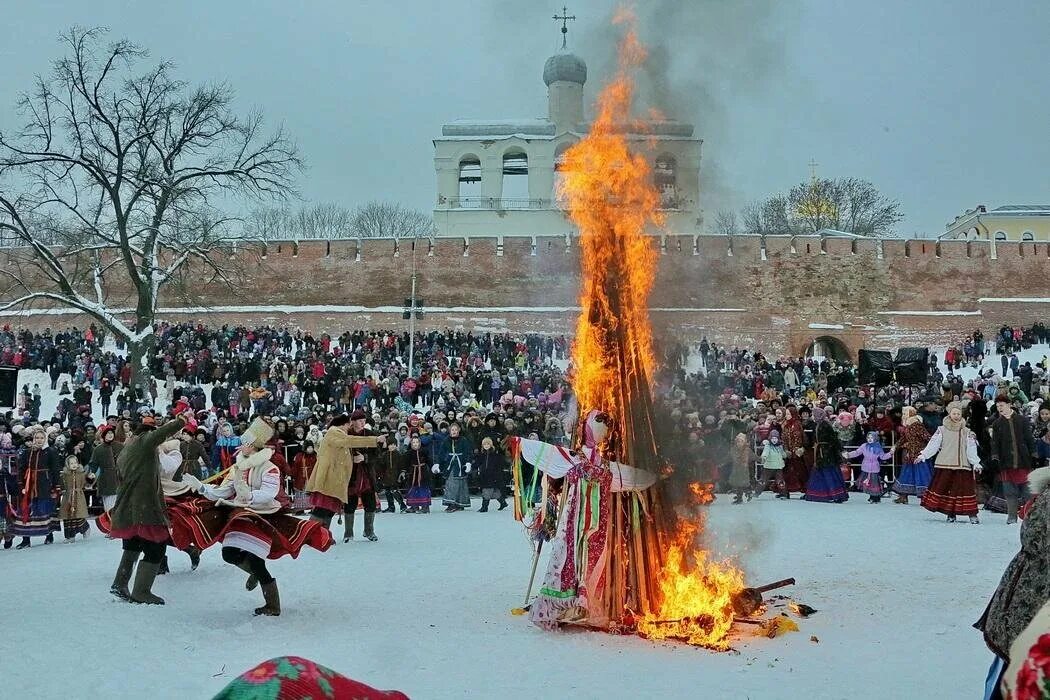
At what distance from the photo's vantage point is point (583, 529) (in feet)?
20.1

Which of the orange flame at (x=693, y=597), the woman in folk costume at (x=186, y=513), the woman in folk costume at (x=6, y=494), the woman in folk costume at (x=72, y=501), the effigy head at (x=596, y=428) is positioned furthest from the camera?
the woman in folk costume at (x=72, y=501)

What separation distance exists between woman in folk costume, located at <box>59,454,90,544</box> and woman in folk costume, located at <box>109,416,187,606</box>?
3.98 m

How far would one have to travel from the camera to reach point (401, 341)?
97.9 feet

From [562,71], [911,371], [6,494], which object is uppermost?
[562,71]

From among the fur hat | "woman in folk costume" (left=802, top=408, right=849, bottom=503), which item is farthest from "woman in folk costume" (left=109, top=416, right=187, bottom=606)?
"woman in folk costume" (left=802, top=408, right=849, bottom=503)

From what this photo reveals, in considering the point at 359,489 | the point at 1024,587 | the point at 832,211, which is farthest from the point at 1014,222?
the point at 1024,587

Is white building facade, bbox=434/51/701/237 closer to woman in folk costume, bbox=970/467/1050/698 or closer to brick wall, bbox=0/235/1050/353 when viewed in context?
brick wall, bbox=0/235/1050/353

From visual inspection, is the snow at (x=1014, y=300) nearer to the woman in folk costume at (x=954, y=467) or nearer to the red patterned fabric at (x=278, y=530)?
the woman in folk costume at (x=954, y=467)

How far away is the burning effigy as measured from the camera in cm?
607

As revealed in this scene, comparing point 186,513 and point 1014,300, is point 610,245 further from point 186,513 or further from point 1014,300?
point 1014,300

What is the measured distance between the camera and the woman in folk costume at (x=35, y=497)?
1028 cm

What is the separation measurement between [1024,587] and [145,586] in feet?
18.4

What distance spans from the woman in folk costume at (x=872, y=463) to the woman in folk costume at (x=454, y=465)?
16.9ft

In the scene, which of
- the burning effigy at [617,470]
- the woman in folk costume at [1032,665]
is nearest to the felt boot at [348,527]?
the burning effigy at [617,470]
